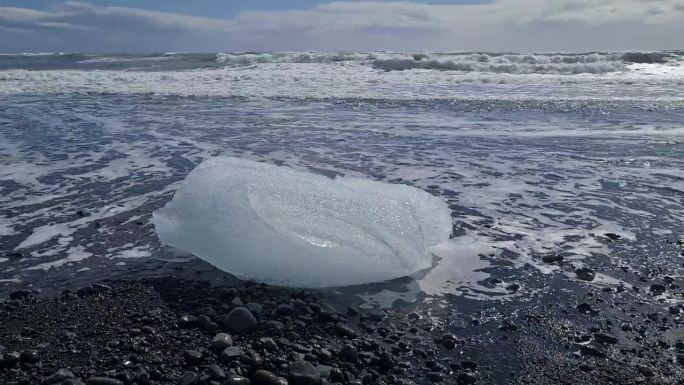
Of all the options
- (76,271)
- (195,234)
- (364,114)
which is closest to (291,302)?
(195,234)

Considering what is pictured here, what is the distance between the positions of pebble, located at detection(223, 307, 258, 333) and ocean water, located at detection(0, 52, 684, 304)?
777 millimetres

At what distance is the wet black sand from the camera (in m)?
2.59

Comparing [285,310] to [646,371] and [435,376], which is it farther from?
[646,371]

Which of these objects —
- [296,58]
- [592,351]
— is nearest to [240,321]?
[592,351]

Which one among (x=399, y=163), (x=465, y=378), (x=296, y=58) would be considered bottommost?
(x=465, y=378)

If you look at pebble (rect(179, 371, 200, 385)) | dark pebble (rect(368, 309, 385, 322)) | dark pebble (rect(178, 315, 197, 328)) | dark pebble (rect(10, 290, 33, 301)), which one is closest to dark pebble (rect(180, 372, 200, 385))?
pebble (rect(179, 371, 200, 385))

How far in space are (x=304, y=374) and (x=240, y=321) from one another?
0.62 meters

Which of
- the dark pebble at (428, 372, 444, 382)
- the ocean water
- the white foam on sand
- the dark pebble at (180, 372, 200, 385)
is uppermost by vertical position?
the ocean water

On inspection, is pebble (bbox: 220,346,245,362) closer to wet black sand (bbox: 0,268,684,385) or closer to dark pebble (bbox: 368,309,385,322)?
wet black sand (bbox: 0,268,684,385)

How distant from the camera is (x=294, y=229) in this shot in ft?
12.2

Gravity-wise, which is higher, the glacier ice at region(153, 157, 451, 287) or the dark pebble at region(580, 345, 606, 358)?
the glacier ice at region(153, 157, 451, 287)

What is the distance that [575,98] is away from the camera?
15188 millimetres

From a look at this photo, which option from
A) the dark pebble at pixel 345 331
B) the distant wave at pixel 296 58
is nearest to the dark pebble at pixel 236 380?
the dark pebble at pixel 345 331

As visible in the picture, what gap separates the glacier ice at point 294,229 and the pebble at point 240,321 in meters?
0.56
